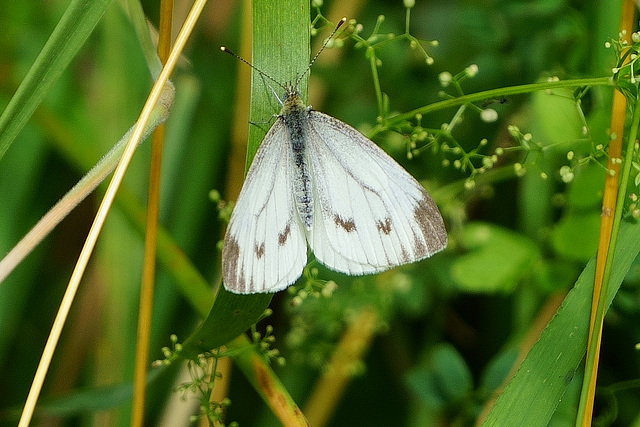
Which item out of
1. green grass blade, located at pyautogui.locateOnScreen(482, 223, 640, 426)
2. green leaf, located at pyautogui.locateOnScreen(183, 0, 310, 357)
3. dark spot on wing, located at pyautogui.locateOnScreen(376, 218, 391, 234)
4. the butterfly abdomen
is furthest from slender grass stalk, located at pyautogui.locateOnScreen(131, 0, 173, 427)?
green grass blade, located at pyautogui.locateOnScreen(482, 223, 640, 426)

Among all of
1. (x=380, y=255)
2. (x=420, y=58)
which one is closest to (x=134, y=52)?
(x=420, y=58)

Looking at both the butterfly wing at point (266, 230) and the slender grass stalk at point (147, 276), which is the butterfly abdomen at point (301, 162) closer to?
the butterfly wing at point (266, 230)

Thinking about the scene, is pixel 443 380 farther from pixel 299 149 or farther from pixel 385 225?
pixel 299 149

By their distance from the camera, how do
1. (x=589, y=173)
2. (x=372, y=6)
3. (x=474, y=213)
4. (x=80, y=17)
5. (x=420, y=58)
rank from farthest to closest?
(x=372, y=6) < (x=474, y=213) < (x=420, y=58) < (x=589, y=173) < (x=80, y=17)

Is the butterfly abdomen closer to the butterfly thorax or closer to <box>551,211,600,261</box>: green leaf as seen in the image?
the butterfly thorax

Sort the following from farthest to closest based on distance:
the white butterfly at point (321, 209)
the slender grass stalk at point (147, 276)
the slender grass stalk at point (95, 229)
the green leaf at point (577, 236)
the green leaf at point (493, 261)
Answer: the green leaf at point (493, 261) < the green leaf at point (577, 236) < the slender grass stalk at point (147, 276) < the white butterfly at point (321, 209) < the slender grass stalk at point (95, 229)

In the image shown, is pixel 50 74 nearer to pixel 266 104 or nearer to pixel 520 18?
pixel 266 104

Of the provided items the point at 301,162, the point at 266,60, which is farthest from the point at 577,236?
the point at 266,60

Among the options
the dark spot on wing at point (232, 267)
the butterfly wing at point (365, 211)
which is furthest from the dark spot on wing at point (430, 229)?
the dark spot on wing at point (232, 267)
